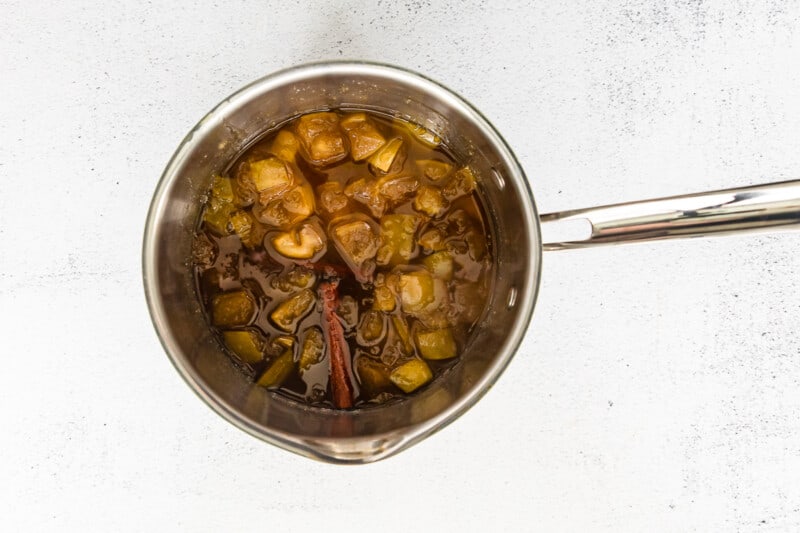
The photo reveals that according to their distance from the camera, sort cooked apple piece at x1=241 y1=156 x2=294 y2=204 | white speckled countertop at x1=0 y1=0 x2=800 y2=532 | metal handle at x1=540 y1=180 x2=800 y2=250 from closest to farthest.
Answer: metal handle at x1=540 y1=180 x2=800 y2=250 < cooked apple piece at x1=241 y1=156 x2=294 y2=204 < white speckled countertop at x1=0 y1=0 x2=800 y2=532

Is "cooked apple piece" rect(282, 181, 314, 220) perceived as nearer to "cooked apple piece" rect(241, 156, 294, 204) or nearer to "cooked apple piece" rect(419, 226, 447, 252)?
"cooked apple piece" rect(241, 156, 294, 204)

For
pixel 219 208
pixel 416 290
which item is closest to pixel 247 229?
pixel 219 208

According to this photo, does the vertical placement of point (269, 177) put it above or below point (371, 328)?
above

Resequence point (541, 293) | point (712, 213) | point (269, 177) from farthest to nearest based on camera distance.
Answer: point (541, 293) < point (269, 177) < point (712, 213)

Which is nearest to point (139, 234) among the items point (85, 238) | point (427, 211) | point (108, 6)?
point (85, 238)

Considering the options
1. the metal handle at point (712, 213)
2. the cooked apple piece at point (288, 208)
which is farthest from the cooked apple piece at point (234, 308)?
the metal handle at point (712, 213)

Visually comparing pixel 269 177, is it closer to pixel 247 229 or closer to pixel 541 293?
pixel 247 229

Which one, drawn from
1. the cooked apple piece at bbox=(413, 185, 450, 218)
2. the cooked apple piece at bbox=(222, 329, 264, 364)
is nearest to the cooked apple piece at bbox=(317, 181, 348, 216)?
the cooked apple piece at bbox=(413, 185, 450, 218)
